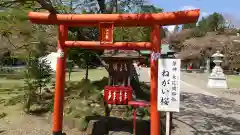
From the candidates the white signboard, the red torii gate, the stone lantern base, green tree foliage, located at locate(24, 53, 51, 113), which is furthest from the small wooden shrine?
the stone lantern base

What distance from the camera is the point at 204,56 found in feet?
133

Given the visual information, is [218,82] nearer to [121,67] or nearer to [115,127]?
[121,67]

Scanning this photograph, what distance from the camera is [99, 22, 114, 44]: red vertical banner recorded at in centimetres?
616

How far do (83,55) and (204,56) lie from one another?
101 ft

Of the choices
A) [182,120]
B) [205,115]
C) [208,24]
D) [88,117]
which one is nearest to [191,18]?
[88,117]

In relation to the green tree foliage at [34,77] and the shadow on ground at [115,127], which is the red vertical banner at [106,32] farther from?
the green tree foliage at [34,77]

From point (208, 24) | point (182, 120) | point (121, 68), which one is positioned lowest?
point (182, 120)

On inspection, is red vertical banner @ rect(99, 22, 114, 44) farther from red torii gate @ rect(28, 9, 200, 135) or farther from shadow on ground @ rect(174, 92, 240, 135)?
shadow on ground @ rect(174, 92, 240, 135)

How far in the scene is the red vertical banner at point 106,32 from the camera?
6156mm

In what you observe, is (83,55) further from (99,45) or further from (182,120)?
(99,45)

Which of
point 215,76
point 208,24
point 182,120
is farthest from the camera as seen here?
point 208,24

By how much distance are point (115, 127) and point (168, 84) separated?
2.43 m

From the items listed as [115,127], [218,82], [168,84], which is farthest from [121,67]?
[218,82]

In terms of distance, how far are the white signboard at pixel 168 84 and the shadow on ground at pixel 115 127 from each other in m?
1.77
